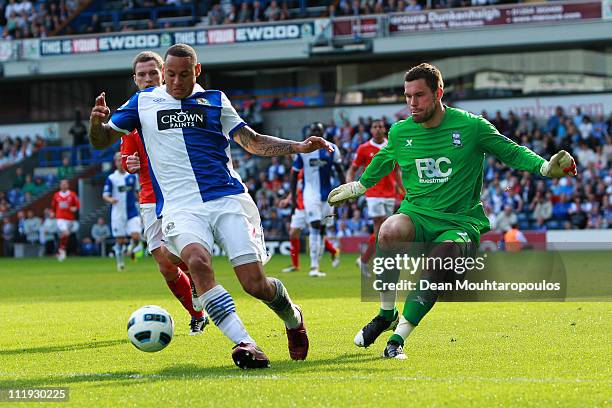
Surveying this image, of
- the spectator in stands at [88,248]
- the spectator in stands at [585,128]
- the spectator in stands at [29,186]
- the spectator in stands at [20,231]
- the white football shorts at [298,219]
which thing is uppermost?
the spectator in stands at [585,128]

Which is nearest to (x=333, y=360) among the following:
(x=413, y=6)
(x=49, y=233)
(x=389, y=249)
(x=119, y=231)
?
(x=389, y=249)

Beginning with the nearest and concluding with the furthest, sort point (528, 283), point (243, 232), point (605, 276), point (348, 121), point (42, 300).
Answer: point (243, 232)
point (42, 300)
point (528, 283)
point (605, 276)
point (348, 121)

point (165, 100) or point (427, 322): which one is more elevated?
point (165, 100)

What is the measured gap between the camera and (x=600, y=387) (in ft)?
21.1

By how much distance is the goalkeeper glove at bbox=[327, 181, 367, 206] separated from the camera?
847 centimetres

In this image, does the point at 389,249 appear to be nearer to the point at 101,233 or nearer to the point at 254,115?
the point at 101,233

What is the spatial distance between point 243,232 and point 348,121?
3199cm

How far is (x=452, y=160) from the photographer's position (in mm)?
8344

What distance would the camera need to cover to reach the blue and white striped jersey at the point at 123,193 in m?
23.6

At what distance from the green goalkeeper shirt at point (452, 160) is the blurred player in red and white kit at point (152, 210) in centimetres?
265

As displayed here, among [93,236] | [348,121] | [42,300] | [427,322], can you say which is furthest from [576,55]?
[427,322]

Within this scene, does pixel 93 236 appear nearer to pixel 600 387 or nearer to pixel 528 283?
pixel 528 283

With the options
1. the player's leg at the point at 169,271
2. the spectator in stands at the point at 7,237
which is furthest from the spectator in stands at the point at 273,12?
the player's leg at the point at 169,271

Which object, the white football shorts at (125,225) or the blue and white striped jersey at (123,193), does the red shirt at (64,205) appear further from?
the blue and white striped jersey at (123,193)
